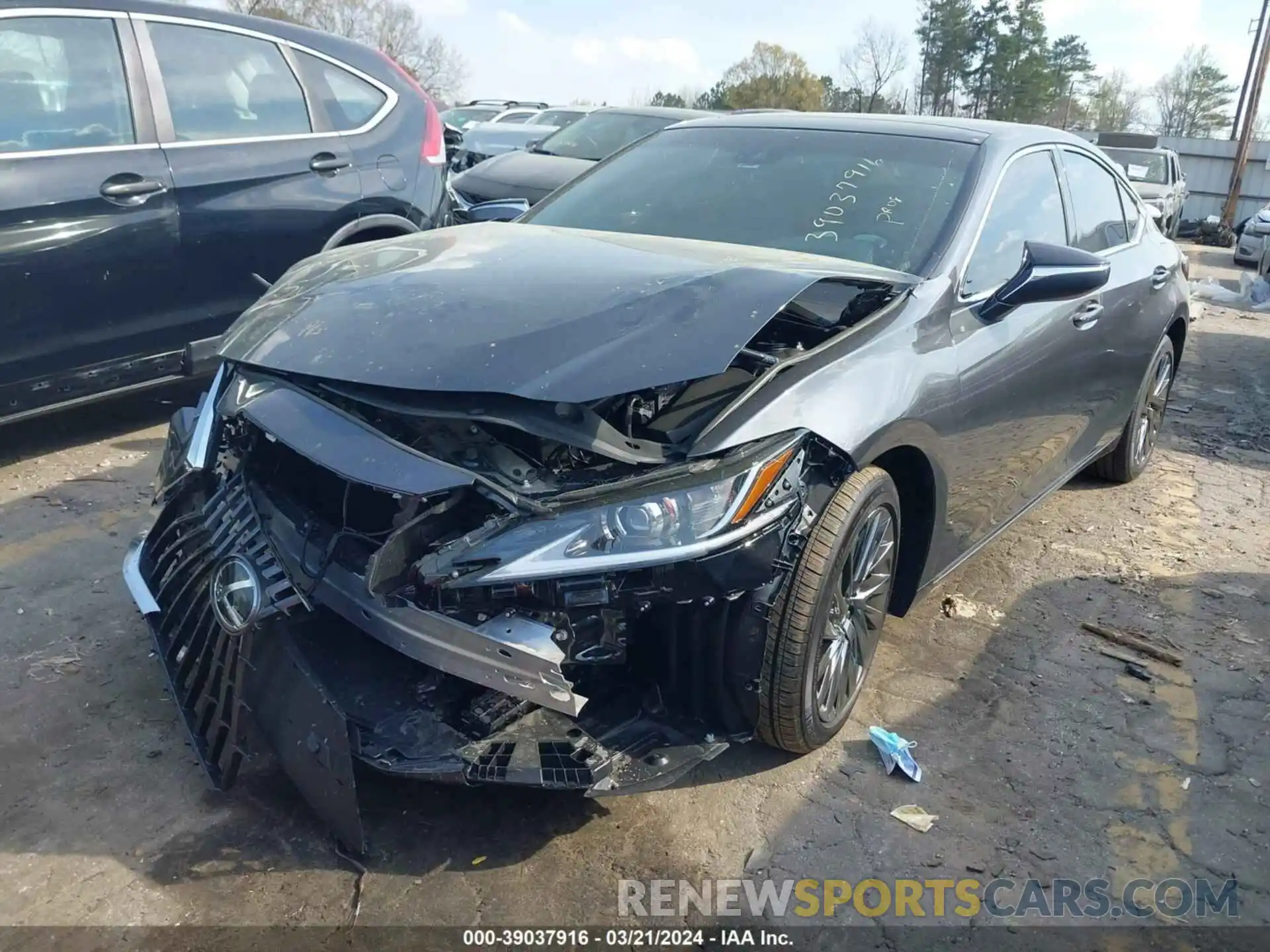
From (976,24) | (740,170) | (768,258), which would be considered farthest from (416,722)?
(976,24)

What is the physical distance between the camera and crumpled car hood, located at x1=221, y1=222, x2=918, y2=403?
7.39ft

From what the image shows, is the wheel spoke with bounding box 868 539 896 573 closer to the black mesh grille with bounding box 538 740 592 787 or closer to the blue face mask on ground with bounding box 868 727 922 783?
the blue face mask on ground with bounding box 868 727 922 783

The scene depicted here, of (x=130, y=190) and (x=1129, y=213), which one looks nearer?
(x=130, y=190)

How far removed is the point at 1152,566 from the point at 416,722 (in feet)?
11.2

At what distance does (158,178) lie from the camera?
171 inches

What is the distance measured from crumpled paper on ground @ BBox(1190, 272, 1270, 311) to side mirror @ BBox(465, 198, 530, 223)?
33.5 feet

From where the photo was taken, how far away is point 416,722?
224cm

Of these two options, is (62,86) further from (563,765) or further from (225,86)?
(563,765)

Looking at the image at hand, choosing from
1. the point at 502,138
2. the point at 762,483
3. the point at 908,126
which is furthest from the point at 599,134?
the point at 762,483

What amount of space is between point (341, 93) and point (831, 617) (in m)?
4.04

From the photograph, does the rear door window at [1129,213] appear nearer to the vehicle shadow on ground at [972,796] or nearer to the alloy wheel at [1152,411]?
the alloy wheel at [1152,411]

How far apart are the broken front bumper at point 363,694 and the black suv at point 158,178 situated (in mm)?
1282

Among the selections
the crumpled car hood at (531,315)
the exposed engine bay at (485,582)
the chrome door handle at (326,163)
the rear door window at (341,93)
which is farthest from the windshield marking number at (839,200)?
the rear door window at (341,93)

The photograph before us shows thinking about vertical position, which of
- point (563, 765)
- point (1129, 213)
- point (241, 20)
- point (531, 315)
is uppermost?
point (241, 20)
